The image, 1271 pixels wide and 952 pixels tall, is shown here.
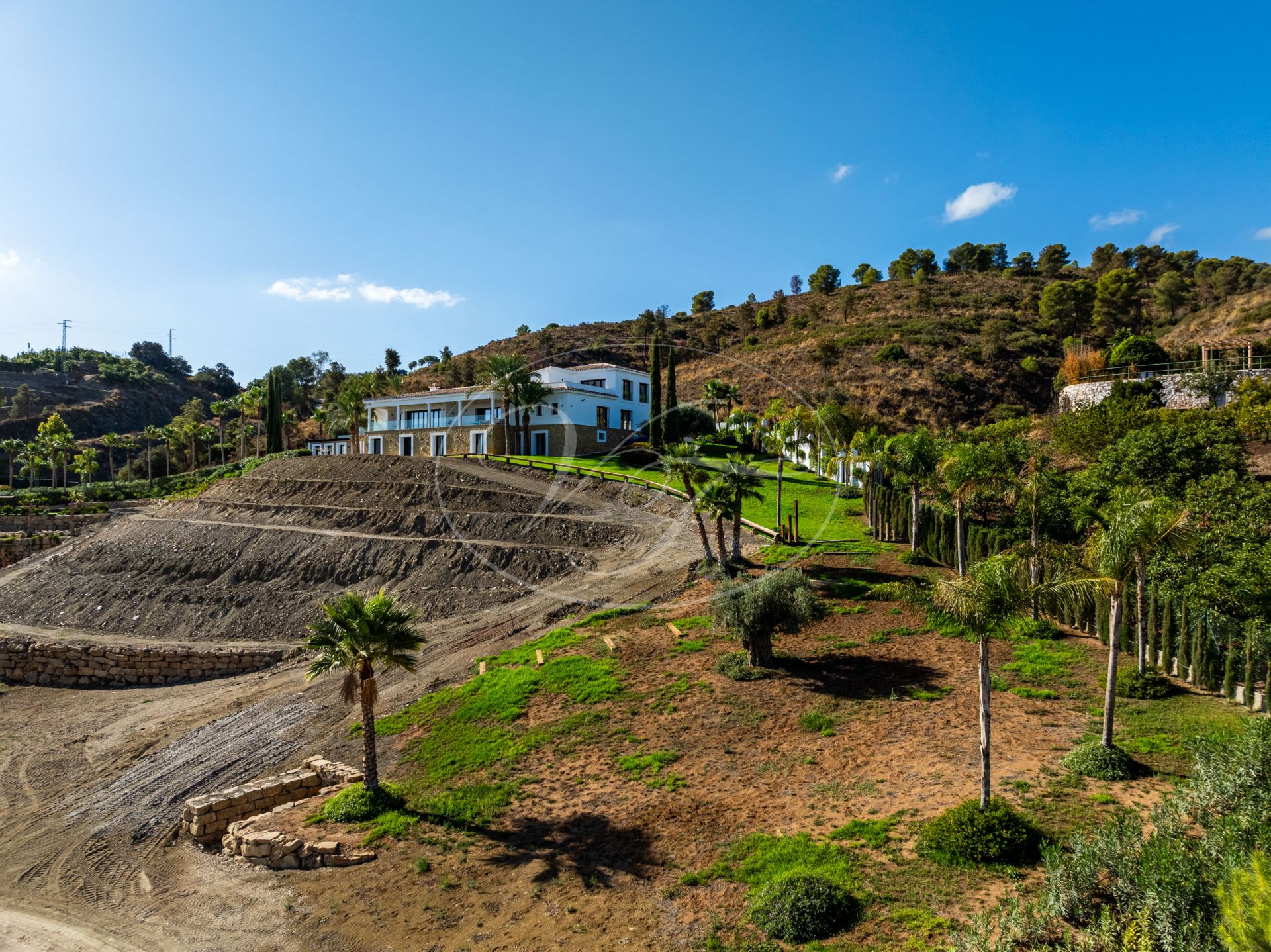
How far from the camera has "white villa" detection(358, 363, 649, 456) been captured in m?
74.2

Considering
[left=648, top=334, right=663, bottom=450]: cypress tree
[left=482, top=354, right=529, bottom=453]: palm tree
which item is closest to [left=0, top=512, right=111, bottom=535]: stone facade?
[left=482, top=354, right=529, bottom=453]: palm tree

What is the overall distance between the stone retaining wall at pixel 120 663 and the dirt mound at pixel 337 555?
2.43m

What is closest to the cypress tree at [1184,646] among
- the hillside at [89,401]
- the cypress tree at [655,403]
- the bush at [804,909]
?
the bush at [804,909]

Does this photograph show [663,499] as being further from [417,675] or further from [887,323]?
[887,323]

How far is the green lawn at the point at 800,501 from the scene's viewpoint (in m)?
43.9

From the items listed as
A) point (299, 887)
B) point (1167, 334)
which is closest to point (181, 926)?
point (299, 887)

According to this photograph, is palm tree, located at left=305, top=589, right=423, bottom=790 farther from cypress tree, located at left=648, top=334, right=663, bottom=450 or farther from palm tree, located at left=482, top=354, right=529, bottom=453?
cypress tree, located at left=648, top=334, right=663, bottom=450

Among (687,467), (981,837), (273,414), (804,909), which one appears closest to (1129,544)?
(981,837)

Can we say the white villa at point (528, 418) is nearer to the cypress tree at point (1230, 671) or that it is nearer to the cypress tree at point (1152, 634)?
the cypress tree at point (1152, 634)

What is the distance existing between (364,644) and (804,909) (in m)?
14.2

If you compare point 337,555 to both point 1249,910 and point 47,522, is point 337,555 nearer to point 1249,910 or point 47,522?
point 47,522

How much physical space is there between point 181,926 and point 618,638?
1785 centimetres

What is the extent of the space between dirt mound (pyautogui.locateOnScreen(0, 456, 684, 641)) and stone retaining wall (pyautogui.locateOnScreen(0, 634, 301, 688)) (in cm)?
243

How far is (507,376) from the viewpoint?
70062mm
